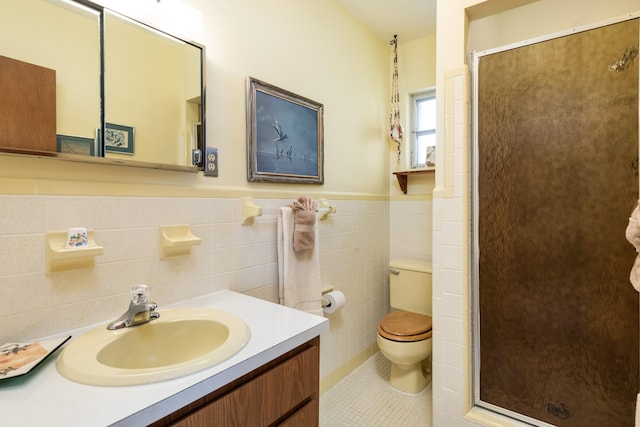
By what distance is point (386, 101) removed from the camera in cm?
259

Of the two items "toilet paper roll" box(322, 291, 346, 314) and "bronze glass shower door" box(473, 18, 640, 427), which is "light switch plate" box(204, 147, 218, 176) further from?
"bronze glass shower door" box(473, 18, 640, 427)

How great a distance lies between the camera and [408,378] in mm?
2029

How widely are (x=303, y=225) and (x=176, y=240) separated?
1.99 feet

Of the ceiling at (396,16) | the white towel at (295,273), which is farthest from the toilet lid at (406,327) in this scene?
the ceiling at (396,16)

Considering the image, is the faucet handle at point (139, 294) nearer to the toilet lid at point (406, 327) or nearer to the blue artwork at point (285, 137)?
the blue artwork at point (285, 137)

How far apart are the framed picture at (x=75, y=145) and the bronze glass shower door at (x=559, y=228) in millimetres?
1585

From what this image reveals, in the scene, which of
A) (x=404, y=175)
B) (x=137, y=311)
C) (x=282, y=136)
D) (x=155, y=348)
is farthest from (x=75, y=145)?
(x=404, y=175)

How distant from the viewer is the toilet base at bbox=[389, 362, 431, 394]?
202 cm

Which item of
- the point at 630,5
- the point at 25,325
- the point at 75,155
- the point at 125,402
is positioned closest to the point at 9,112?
the point at 75,155

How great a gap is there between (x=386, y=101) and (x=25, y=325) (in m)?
2.48

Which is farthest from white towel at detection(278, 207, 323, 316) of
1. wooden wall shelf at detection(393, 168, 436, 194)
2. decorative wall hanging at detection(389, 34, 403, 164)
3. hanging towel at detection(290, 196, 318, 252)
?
decorative wall hanging at detection(389, 34, 403, 164)

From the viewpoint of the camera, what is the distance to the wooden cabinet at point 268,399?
73cm

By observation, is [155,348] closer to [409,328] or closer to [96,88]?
[96,88]

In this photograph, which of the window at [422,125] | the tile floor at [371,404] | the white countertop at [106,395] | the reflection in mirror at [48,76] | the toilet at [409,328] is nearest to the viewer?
the white countertop at [106,395]
